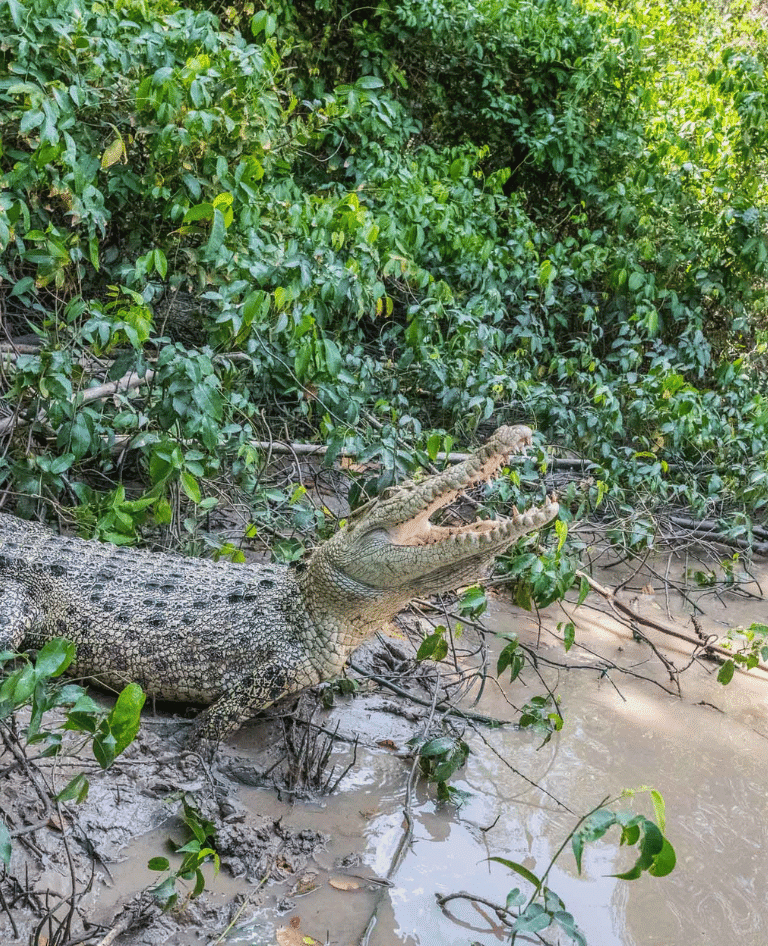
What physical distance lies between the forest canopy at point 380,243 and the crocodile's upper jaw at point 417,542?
0.81 m

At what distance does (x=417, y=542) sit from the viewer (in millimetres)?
3238

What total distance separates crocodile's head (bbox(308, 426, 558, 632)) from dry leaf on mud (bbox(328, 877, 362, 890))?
948 millimetres

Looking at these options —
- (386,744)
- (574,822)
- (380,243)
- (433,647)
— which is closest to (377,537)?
(433,647)

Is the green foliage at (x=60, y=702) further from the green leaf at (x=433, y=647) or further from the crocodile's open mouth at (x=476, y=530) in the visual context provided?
the green leaf at (x=433, y=647)

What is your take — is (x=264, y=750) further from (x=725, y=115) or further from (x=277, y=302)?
(x=725, y=115)

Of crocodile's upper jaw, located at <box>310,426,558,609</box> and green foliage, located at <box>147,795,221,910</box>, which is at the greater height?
crocodile's upper jaw, located at <box>310,426,558,609</box>

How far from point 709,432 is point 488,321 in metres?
2.12

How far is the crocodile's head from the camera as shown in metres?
3.05

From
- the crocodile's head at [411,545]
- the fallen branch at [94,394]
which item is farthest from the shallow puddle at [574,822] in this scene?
the fallen branch at [94,394]

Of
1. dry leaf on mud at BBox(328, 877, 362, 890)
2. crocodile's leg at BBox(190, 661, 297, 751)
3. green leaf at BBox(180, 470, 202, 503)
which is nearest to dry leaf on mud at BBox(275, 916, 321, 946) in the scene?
dry leaf on mud at BBox(328, 877, 362, 890)

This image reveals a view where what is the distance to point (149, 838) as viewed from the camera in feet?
9.27

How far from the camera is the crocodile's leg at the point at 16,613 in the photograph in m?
3.52

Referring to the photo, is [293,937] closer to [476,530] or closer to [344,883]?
[344,883]

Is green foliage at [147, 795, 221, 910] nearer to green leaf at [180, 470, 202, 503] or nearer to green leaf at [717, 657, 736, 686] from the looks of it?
green leaf at [180, 470, 202, 503]
